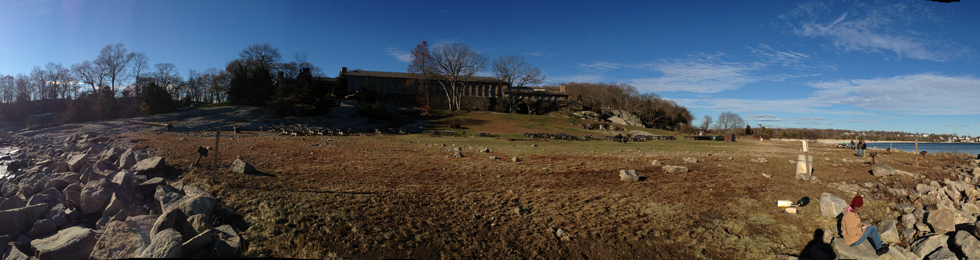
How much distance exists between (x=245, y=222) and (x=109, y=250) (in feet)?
5.25

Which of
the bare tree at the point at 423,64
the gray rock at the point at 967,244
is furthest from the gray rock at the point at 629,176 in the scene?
the bare tree at the point at 423,64

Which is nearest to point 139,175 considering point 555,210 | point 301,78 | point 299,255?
point 299,255

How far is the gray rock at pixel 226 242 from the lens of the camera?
4.90 m

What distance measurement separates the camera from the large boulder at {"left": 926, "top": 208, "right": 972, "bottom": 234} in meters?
6.08

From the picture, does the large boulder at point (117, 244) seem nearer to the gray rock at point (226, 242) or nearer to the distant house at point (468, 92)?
the gray rock at point (226, 242)

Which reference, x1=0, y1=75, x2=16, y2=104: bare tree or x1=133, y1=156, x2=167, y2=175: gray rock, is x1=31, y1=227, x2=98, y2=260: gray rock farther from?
x1=0, y1=75, x2=16, y2=104: bare tree

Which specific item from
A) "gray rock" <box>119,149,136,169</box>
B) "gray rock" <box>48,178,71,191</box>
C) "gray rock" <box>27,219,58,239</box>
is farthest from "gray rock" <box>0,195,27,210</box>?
"gray rock" <box>119,149,136,169</box>

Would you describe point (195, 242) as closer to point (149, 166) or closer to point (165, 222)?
point (165, 222)

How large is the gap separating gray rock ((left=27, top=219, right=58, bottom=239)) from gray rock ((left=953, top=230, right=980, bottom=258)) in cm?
1449

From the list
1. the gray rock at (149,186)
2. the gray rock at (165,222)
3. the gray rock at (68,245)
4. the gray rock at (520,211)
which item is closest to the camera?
the gray rock at (68,245)

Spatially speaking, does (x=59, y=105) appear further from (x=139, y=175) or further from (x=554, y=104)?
(x=554, y=104)

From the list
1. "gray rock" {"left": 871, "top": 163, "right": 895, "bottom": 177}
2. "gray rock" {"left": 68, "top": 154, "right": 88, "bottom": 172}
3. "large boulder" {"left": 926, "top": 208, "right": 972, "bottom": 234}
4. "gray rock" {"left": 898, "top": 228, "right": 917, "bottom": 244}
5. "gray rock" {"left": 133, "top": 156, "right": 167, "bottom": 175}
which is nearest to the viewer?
"large boulder" {"left": 926, "top": 208, "right": 972, "bottom": 234}

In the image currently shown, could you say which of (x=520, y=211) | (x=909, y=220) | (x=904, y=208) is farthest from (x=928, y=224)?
(x=520, y=211)

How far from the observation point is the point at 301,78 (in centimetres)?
5622
